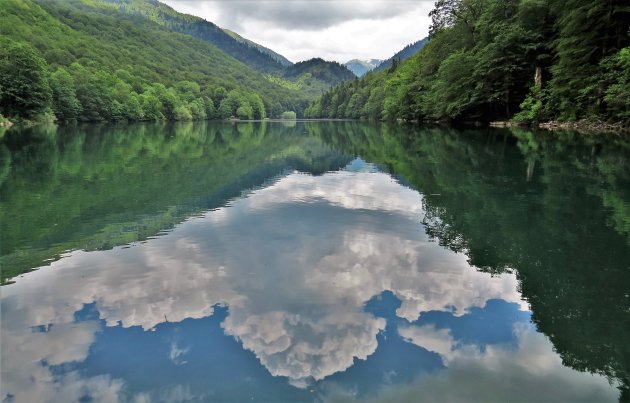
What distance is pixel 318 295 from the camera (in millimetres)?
7449

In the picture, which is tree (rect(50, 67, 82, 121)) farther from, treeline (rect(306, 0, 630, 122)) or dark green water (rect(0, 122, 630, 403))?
dark green water (rect(0, 122, 630, 403))

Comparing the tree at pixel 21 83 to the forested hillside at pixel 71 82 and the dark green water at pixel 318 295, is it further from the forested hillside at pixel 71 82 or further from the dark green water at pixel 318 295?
the dark green water at pixel 318 295

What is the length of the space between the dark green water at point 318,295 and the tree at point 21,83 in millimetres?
67237

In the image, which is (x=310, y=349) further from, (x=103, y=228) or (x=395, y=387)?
(x=103, y=228)

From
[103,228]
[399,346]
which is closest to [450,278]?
[399,346]

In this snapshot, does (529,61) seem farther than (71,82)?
No

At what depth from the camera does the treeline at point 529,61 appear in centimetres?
3744

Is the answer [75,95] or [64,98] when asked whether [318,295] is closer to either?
[64,98]

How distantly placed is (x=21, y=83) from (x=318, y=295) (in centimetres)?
8121

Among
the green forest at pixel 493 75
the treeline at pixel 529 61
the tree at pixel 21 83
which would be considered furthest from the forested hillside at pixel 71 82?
the treeline at pixel 529 61

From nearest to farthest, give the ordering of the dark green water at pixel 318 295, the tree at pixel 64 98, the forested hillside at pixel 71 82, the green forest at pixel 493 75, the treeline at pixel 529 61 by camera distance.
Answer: the dark green water at pixel 318 295, the treeline at pixel 529 61, the green forest at pixel 493 75, the forested hillside at pixel 71 82, the tree at pixel 64 98

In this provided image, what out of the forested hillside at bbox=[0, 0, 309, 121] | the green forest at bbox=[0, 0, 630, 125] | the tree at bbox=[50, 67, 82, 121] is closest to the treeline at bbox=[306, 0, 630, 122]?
the green forest at bbox=[0, 0, 630, 125]

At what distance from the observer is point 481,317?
666 cm

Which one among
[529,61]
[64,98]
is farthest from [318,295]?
[64,98]
